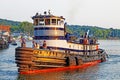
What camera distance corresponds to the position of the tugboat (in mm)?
44125

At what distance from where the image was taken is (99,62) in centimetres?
6303

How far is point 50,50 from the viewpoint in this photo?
46500mm

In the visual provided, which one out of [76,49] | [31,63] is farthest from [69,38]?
[31,63]

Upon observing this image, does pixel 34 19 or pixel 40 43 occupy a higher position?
pixel 34 19

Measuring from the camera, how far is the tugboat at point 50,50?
44.1m

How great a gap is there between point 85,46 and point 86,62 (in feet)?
8.75

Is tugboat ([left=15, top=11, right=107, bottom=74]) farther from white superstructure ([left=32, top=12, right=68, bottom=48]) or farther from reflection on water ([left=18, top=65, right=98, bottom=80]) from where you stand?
reflection on water ([left=18, top=65, right=98, bottom=80])

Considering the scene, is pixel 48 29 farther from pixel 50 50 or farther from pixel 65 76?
pixel 65 76

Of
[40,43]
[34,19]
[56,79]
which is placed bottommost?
[56,79]

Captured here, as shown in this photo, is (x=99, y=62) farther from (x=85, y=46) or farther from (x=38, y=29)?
(x=38, y=29)

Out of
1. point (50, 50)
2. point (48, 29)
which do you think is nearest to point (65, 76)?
point (50, 50)

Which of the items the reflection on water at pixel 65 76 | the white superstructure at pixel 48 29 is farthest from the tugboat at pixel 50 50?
the reflection on water at pixel 65 76

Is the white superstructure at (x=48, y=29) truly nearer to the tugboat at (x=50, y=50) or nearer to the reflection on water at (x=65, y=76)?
the tugboat at (x=50, y=50)

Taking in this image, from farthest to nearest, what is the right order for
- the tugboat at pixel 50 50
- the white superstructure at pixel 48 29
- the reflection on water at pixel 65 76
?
the white superstructure at pixel 48 29
the tugboat at pixel 50 50
the reflection on water at pixel 65 76
